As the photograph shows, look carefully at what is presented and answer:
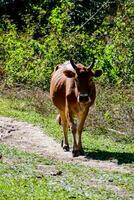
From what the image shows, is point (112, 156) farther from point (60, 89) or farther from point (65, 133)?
point (60, 89)

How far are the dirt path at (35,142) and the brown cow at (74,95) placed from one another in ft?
1.05

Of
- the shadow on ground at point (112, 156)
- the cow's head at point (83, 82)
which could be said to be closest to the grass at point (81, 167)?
the shadow on ground at point (112, 156)

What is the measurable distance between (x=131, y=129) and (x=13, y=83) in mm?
7692

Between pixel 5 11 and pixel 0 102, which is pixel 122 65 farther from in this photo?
pixel 5 11

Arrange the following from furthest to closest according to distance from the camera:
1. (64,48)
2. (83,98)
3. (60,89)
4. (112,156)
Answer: (64,48) < (60,89) < (112,156) < (83,98)

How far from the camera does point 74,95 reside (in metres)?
11.2

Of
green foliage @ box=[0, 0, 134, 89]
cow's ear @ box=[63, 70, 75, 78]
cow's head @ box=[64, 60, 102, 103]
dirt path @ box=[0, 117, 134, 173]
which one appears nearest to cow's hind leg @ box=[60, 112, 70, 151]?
dirt path @ box=[0, 117, 134, 173]

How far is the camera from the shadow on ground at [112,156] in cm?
1062

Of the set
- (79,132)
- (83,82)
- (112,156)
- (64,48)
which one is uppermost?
(83,82)

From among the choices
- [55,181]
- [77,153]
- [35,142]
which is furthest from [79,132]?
[55,181]

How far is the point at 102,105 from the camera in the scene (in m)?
15.7

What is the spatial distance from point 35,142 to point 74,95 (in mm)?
1779

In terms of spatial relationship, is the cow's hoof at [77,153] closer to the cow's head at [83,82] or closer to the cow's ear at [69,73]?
the cow's head at [83,82]

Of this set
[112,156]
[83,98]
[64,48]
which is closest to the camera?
[83,98]
